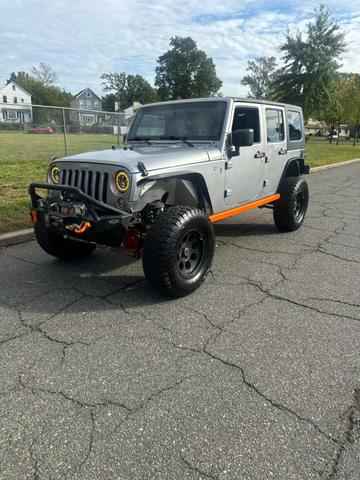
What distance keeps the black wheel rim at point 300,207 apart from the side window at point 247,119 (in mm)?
1491

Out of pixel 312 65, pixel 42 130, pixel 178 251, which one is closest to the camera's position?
pixel 178 251

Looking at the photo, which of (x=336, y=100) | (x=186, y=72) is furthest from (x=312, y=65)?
(x=186, y=72)

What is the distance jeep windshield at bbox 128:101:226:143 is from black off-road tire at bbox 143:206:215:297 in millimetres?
1205

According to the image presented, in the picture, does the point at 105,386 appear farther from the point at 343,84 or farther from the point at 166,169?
the point at 343,84

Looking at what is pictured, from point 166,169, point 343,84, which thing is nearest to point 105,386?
point 166,169

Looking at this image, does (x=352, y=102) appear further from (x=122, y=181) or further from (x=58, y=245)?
(x=122, y=181)

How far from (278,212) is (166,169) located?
2701mm

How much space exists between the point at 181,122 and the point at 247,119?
0.87 meters

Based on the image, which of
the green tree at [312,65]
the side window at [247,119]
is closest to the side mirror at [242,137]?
the side window at [247,119]

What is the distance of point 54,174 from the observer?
12.6 feet

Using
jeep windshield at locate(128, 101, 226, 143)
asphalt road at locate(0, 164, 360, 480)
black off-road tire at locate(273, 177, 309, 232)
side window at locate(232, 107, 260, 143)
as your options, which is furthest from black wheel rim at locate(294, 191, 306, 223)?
jeep windshield at locate(128, 101, 226, 143)

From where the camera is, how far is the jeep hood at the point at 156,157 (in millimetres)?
3334

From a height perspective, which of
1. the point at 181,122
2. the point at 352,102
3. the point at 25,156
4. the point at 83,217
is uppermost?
the point at 352,102

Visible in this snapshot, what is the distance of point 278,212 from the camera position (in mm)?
5566
